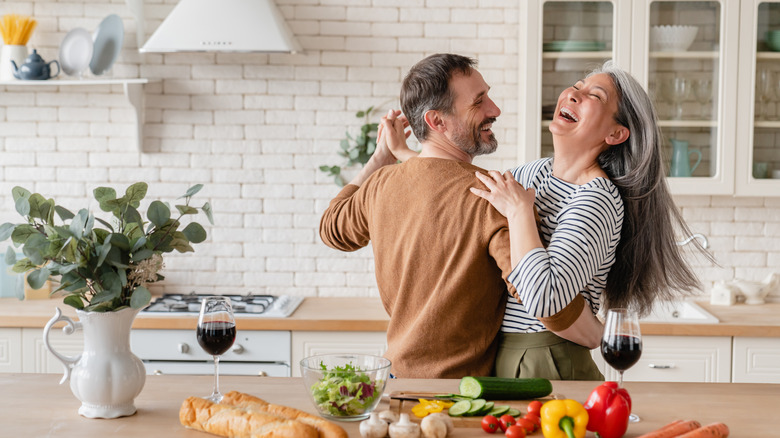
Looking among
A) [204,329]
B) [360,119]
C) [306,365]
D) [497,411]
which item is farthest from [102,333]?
[360,119]

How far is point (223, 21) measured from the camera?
336 cm

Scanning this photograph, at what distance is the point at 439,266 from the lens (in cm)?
197

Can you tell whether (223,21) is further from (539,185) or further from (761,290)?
(761,290)

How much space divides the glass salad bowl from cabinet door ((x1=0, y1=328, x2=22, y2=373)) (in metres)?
2.24

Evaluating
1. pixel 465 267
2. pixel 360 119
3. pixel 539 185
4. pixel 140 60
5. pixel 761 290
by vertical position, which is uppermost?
pixel 140 60

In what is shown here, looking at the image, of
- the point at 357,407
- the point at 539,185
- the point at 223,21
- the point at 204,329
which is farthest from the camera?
the point at 223,21

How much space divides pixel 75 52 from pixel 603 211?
279 cm

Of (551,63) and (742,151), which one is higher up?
(551,63)

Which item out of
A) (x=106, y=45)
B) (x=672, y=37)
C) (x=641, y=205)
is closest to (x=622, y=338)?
(x=641, y=205)

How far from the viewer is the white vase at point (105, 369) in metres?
1.62

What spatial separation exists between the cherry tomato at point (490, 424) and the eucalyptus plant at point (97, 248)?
688mm

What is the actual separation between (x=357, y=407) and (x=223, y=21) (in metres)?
2.25

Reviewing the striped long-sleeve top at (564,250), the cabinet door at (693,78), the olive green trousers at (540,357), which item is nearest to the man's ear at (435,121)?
the striped long-sleeve top at (564,250)

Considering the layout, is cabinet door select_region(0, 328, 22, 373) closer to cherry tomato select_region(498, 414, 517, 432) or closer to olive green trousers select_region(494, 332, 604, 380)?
olive green trousers select_region(494, 332, 604, 380)
